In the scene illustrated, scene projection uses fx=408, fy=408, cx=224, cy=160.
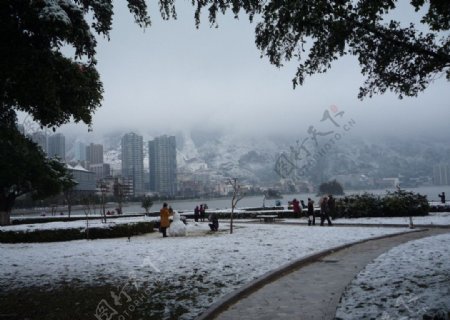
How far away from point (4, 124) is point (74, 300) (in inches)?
202

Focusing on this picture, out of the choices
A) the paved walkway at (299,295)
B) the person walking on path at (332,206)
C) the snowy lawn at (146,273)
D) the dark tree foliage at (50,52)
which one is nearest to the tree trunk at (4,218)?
the snowy lawn at (146,273)

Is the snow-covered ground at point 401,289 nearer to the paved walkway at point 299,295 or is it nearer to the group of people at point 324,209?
the paved walkway at point 299,295

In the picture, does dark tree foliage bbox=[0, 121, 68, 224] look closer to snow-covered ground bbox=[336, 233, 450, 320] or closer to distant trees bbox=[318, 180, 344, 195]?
snow-covered ground bbox=[336, 233, 450, 320]

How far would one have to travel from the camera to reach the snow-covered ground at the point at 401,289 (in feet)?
19.1

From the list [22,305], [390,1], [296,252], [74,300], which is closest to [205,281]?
[74,300]

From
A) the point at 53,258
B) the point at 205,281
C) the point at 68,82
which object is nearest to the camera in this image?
the point at 68,82

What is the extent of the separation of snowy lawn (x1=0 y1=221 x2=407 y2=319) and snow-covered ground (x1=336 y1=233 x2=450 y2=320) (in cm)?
230

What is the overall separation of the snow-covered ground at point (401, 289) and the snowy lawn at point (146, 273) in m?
2.30

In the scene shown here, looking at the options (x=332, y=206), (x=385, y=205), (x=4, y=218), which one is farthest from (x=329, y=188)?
(x=4, y=218)

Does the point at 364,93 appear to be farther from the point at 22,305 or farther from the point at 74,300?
the point at 22,305

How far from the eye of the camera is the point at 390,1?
539 cm

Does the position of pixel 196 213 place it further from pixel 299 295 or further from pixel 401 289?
pixel 401 289

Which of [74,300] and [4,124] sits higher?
[4,124]

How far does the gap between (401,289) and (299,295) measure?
68.6 inches
